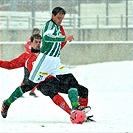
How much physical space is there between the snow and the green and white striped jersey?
34.3 inches

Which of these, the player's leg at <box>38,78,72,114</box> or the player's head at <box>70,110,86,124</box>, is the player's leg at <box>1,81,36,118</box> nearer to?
the player's leg at <box>38,78,72,114</box>

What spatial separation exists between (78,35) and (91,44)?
6.94ft

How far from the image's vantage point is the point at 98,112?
11016 mm

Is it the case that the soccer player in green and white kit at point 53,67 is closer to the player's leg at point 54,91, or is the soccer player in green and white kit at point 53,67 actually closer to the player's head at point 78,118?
the player's leg at point 54,91

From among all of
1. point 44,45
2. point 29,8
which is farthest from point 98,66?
point 44,45

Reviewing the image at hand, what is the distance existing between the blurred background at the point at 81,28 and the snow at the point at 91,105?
244 cm

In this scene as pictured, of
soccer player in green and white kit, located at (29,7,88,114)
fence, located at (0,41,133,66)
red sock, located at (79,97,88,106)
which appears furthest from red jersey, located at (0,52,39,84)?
fence, located at (0,41,133,66)

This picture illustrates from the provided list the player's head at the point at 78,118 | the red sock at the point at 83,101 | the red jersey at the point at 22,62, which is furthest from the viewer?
the red jersey at the point at 22,62

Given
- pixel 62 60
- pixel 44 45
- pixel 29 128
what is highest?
pixel 44 45

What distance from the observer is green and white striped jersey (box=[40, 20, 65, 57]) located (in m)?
8.95

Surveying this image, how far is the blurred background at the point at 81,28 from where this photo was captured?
2333 cm

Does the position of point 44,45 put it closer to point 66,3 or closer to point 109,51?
point 109,51

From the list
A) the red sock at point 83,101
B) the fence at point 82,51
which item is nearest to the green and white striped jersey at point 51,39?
the red sock at point 83,101

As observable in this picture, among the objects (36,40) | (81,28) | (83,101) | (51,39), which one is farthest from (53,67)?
(81,28)
